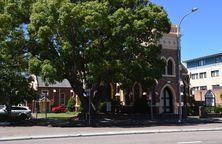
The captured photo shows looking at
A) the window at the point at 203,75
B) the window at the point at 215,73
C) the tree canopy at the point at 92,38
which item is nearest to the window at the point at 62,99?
the tree canopy at the point at 92,38

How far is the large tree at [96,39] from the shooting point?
3353 cm

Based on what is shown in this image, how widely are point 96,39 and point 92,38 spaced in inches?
23.5

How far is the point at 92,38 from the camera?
115ft

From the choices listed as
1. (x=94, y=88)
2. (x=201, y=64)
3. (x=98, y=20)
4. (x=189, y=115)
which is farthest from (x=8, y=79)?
(x=201, y=64)

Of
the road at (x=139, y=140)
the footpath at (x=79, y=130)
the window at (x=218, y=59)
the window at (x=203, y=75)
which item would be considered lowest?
the footpath at (x=79, y=130)

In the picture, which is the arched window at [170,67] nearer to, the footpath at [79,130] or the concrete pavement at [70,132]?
the footpath at [79,130]

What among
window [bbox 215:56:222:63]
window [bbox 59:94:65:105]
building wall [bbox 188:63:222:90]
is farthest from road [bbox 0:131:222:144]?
window [bbox 215:56:222:63]

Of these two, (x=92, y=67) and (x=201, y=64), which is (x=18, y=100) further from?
(x=201, y=64)

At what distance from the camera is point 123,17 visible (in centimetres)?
3500

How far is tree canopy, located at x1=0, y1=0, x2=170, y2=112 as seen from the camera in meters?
33.6

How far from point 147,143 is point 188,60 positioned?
343 ft

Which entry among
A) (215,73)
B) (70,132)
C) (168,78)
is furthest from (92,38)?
(215,73)

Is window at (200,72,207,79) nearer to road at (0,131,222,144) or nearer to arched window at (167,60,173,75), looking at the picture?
arched window at (167,60,173,75)

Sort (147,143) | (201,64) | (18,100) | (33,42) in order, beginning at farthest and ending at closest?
(201,64) < (18,100) < (33,42) < (147,143)
